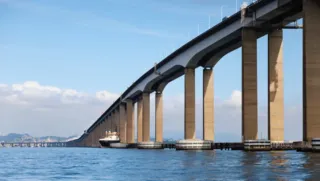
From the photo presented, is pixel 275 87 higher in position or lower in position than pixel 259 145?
higher

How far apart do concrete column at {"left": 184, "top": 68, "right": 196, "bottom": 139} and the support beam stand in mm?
33631

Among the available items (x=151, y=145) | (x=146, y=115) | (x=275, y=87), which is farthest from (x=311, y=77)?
(x=146, y=115)

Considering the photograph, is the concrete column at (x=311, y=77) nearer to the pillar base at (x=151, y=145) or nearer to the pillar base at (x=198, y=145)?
the pillar base at (x=198, y=145)

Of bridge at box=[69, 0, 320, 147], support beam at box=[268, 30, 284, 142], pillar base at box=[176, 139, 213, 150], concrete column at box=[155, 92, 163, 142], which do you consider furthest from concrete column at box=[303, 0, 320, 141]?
concrete column at box=[155, 92, 163, 142]

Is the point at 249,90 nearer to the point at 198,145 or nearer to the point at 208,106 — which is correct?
the point at 198,145

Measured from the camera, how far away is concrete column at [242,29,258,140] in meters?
109

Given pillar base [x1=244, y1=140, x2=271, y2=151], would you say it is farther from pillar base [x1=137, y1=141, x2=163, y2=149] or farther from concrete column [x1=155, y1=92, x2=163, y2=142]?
concrete column [x1=155, y1=92, x2=163, y2=142]

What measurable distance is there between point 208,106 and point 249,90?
35.6 meters

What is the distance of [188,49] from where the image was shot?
14175 centimetres

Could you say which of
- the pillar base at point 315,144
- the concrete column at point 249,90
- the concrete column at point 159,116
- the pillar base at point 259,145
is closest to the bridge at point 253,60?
the concrete column at point 249,90

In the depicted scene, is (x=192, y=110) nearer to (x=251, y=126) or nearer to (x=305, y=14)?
(x=251, y=126)

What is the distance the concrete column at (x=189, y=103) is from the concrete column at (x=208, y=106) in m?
2.93

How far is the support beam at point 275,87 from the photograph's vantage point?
110 meters

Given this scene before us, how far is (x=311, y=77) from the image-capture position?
275ft
